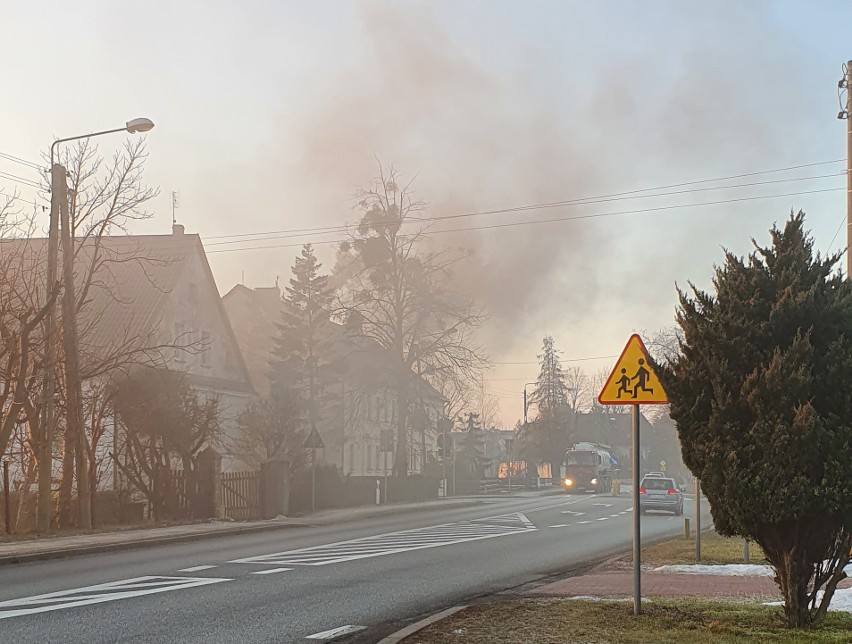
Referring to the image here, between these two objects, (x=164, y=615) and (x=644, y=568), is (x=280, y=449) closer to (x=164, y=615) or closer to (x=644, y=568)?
(x=644, y=568)

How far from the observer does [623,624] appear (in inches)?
323

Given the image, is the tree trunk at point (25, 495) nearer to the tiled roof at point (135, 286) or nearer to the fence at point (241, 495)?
the fence at point (241, 495)

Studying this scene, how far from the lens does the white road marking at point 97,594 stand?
31.5 feet

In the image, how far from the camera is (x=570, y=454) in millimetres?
67562

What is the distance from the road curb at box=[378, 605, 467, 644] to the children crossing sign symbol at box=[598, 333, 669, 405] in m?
2.45

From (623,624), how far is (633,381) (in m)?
2.09

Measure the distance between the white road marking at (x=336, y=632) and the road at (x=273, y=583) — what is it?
29 millimetres

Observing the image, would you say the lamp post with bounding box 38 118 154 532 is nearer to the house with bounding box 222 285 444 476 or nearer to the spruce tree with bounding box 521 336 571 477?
the house with bounding box 222 285 444 476

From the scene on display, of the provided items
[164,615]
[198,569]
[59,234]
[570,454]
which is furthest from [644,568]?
[570,454]

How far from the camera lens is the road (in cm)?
861

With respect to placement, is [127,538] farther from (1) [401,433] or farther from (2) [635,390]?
(1) [401,433]

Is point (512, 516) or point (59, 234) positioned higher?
point (59, 234)

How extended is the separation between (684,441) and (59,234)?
1627 centimetres

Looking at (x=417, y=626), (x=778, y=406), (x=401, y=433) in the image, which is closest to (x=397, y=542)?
(x=417, y=626)
